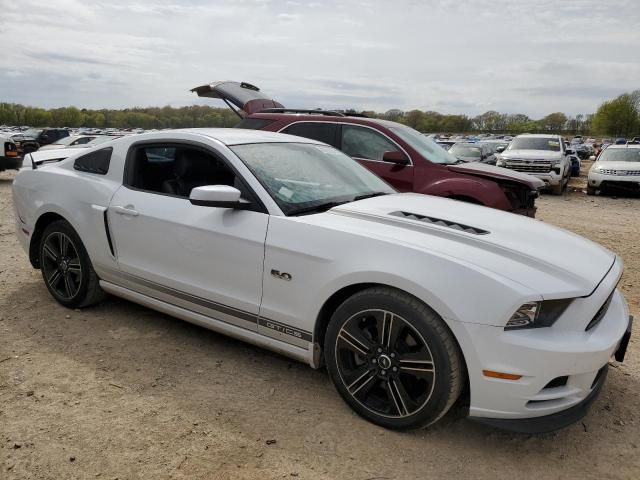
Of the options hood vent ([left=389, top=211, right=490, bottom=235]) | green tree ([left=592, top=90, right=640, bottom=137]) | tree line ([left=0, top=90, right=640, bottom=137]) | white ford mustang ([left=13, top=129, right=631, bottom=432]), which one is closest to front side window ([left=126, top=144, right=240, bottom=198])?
white ford mustang ([left=13, top=129, right=631, bottom=432])

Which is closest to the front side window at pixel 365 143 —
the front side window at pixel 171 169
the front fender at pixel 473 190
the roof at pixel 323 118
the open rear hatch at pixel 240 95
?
the roof at pixel 323 118

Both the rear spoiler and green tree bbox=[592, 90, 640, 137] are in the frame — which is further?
green tree bbox=[592, 90, 640, 137]

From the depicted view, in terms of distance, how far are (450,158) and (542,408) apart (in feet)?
16.2

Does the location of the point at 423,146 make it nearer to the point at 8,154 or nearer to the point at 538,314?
the point at 538,314

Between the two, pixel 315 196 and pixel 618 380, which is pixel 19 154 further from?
pixel 618 380

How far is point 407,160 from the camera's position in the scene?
6.30 meters

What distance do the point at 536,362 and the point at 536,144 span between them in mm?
15209

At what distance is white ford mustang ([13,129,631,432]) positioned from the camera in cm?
233

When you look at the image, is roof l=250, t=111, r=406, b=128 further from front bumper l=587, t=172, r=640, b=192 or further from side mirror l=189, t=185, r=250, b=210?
front bumper l=587, t=172, r=640, b=192

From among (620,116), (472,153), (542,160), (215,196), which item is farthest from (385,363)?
(620,116)

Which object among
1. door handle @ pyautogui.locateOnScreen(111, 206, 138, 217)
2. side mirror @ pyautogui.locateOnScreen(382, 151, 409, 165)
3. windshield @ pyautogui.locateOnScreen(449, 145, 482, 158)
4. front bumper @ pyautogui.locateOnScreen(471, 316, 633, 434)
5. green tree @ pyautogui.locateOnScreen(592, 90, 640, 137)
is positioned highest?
green tree @ pyautogui.locateOnScreen(592, 90, 640, 137)

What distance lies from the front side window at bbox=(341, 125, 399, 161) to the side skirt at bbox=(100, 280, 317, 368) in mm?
3705

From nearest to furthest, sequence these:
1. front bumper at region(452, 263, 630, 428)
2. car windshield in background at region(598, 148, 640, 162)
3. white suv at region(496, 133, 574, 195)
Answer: front bumper at region(452, 263, 630, 428)
white suv at region(496, 133, 574, 195)
car windshield in background at region(598, 148, 640, 162)

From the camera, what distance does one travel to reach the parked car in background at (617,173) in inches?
543
